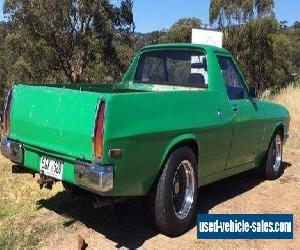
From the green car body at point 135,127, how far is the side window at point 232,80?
10cm

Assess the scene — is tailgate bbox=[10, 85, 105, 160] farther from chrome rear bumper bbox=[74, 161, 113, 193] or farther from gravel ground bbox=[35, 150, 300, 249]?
gravel ground bbox=[35, 150, 300, 249]

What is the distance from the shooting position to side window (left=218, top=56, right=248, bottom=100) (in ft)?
20.8

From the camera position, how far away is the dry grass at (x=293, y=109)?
12.2 metres

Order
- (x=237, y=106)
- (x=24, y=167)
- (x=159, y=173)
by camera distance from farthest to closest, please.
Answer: (x=237, y=106)
(x=24, y=167)
(x=159, y=173)

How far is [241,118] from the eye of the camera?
20.7 ft

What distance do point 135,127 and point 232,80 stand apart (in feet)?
7.85

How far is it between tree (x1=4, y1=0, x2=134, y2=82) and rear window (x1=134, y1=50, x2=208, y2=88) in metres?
12.1

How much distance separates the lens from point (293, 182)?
786 cm

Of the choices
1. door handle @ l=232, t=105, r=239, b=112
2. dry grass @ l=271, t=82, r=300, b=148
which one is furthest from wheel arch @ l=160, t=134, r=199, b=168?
dry grass @ l=271, t=82, r=300, b=148

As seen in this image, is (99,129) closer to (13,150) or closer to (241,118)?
(13,150)

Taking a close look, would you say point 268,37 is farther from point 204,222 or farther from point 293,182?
point 204,222

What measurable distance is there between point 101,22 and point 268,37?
14.4 m

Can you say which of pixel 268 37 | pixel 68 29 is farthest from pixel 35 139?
pixel 268 37

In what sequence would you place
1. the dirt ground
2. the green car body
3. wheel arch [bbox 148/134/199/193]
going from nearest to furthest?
the green car body
wheel arch [bbox 148/134/199/193]
the dirt ground
